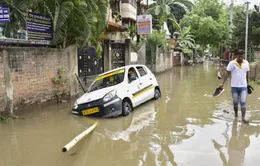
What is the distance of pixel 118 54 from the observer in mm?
18328

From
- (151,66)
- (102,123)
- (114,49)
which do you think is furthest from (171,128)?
(151,66)

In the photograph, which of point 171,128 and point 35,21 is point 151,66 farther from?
point 171,128

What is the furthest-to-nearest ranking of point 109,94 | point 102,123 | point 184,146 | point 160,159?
1. point 109,94
2. point 102,123
3. point 184,146
4. point 160,159

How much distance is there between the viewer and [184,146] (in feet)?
17.8

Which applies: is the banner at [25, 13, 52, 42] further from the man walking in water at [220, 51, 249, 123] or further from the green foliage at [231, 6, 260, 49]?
the green foliage at [231, 6, 260, 49]

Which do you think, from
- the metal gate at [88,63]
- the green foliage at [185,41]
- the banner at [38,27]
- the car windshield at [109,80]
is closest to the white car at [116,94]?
the car windshield at [109,80]

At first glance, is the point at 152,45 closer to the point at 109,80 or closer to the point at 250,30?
the point at 250,30

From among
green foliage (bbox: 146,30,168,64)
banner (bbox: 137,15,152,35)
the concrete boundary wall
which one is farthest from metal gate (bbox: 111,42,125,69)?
the concrete boundary wall

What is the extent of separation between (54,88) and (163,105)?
13.8 ft

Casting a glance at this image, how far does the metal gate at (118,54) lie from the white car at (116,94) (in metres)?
7.63

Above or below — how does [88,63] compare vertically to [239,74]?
above

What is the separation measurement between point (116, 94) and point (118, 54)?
10.5 meters

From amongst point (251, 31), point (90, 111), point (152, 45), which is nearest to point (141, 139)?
point (90, 111)

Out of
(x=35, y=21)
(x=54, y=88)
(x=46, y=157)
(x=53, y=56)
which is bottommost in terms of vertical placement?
(x=46, y=157)
